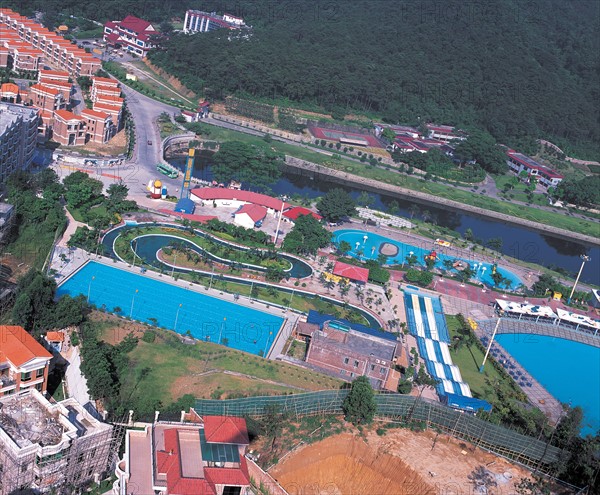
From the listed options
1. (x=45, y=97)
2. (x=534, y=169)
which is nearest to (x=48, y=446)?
(x=45, y=97)

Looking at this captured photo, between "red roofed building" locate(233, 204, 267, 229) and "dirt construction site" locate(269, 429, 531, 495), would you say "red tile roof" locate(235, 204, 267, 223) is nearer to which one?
"red roofed building" locate(233, 204, 267, 229)

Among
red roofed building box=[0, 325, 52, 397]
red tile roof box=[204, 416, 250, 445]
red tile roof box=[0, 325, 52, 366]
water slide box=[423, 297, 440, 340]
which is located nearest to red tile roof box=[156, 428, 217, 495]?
red tile roof box=[204, 416, 250, 445]

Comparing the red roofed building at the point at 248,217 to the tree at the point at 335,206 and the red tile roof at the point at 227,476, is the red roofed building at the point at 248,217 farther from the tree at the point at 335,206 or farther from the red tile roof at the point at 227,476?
the red tile roof at the point at 227,476

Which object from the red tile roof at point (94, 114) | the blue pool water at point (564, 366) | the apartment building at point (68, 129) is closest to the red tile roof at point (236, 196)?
the red tile roof at point (94, 114)

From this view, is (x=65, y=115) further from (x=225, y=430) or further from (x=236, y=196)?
(x=225, y=430)

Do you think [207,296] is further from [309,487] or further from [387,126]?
[387,126]

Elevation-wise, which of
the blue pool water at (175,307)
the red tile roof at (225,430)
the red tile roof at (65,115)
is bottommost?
the blue pool water at (175,307)
